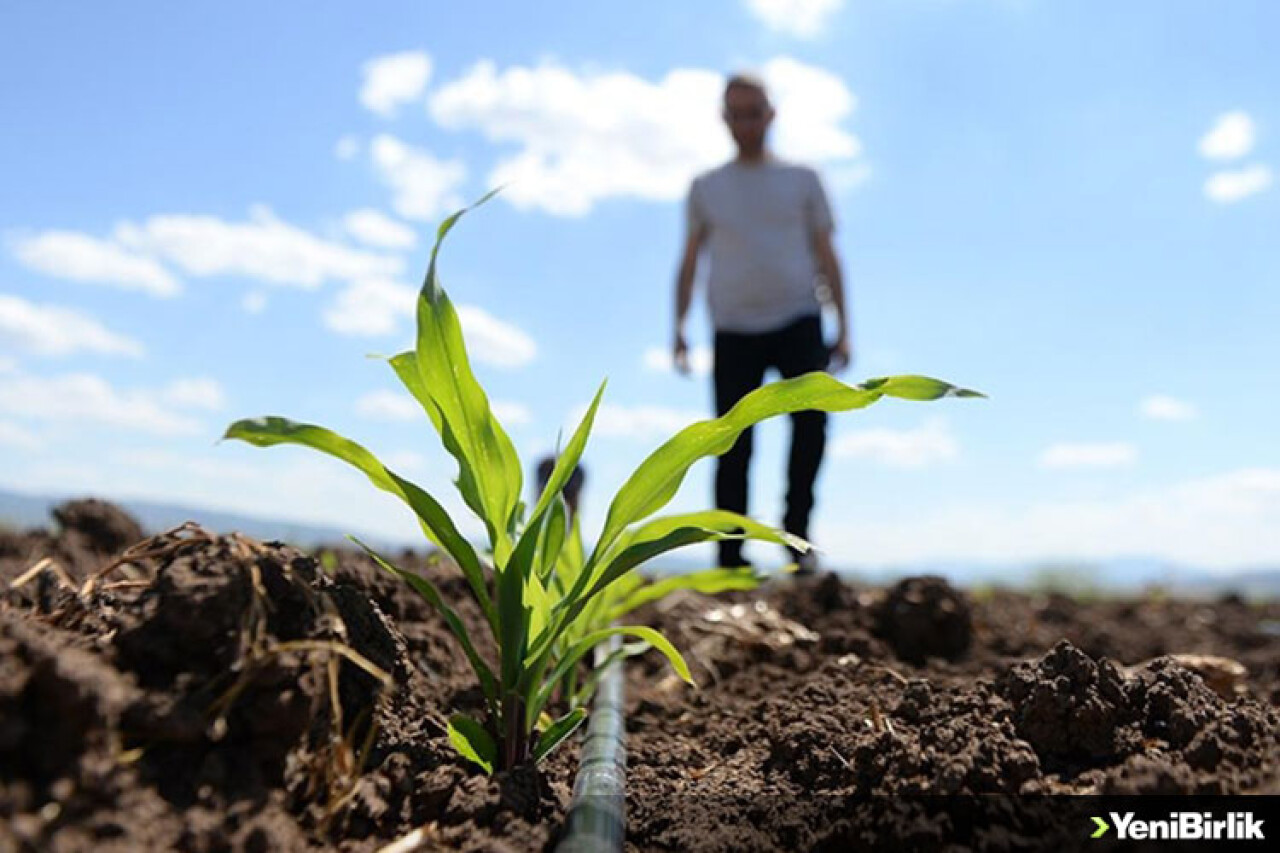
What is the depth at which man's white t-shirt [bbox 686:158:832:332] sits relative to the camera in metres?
4.39

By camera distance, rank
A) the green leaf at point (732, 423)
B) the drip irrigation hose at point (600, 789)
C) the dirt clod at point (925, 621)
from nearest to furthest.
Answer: the drip irrigation hose at point (600, 789) → the green leaf at point (732, 423) → the dirt clod at point (925, 621)

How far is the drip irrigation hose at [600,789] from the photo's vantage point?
4.14 feet

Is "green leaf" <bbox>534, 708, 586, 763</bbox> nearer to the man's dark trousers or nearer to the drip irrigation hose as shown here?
the drip irrigation hose

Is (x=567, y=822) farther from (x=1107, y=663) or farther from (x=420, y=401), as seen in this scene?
(x=1107, y=663)

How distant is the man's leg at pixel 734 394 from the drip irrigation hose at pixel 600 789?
99.3 inches

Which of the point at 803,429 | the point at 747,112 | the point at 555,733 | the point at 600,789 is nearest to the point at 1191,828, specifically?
the point at 600,789

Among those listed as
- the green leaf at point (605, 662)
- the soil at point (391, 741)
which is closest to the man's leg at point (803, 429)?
the soil at point (391, 741)

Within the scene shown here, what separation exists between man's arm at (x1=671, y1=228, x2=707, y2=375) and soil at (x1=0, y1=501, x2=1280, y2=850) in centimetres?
266

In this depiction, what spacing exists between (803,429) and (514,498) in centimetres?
308

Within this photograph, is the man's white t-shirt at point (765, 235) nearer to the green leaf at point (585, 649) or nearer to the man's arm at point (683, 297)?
the man's arm at point (683, 297)

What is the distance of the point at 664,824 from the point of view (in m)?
1.47

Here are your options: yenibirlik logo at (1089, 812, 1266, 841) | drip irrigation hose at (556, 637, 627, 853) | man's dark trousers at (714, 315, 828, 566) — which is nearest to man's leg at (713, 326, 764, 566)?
man's dark trousers at (714, 315, 828, 566)

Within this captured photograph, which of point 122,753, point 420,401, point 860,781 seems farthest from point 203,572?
point 860,781

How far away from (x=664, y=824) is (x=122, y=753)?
750 mm
